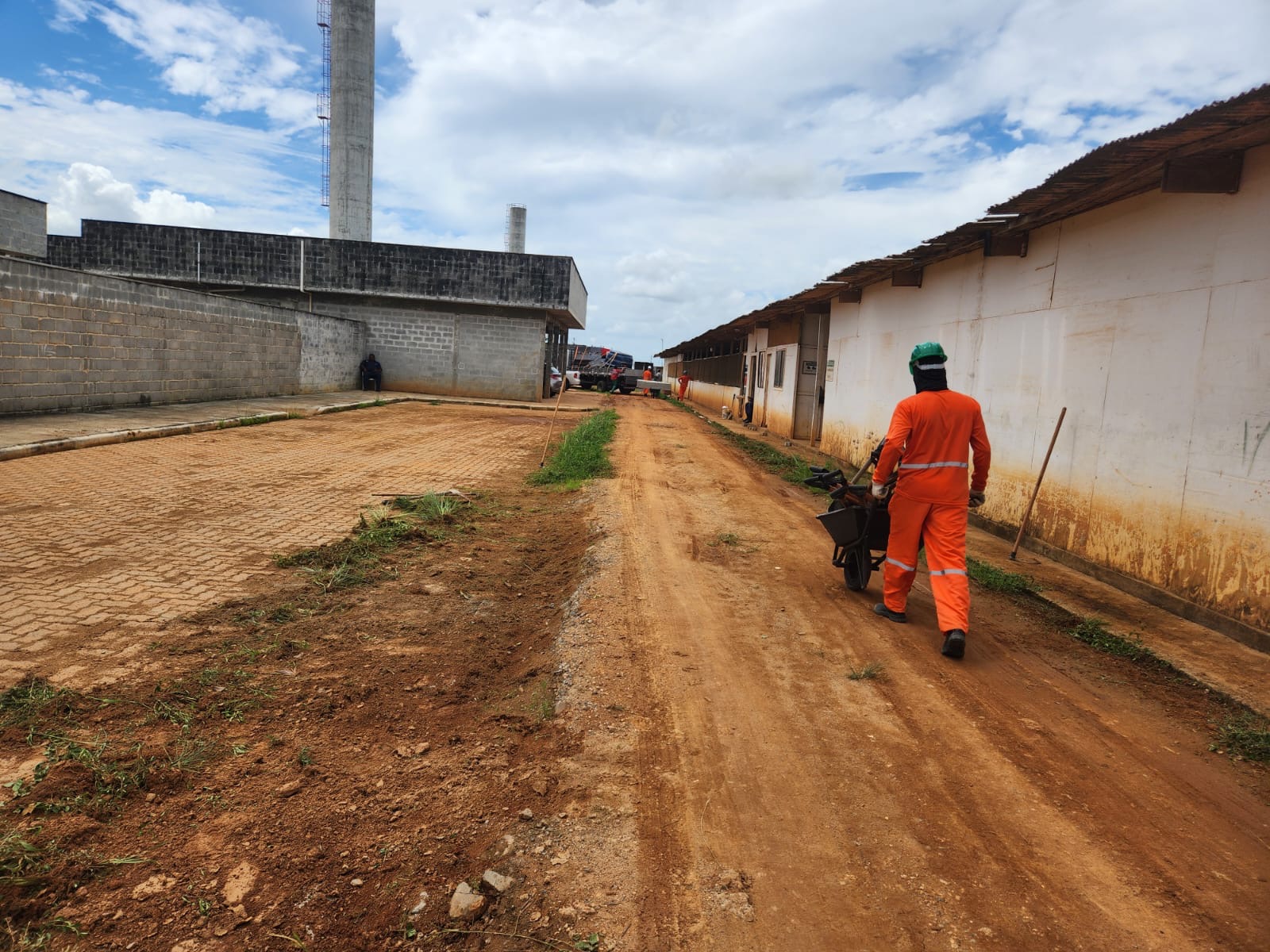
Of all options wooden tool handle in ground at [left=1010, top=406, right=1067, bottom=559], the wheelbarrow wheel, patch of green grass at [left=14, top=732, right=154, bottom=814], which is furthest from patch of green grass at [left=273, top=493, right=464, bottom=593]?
wooden tool handle in ground at [left=1010, top=406, right=1067, bottom=559]

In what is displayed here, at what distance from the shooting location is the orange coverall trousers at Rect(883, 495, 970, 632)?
4.74m

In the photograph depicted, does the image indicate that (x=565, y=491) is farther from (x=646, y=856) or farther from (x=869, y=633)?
(x=646, y=856)

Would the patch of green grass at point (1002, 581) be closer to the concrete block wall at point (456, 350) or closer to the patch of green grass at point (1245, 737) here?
the patch of green grass at point (1245, 737)

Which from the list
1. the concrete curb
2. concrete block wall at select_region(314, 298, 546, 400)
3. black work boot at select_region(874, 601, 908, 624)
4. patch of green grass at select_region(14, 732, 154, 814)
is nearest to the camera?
patch of green grass at select_region(14, 732, 154, 814)

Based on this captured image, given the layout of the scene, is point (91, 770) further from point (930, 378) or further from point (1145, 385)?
point (1145, 385)

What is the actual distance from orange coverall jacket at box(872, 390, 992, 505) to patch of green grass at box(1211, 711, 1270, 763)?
1.80 metres

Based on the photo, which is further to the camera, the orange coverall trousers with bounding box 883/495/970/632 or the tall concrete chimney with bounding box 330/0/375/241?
the tall concrete chimney with bounding box 330/0/375/241

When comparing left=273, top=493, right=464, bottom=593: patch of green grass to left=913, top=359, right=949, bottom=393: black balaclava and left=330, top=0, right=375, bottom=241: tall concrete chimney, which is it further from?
left=330, top=0, right=375, bottom=241: tall concrete chimney

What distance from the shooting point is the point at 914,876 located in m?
2.59

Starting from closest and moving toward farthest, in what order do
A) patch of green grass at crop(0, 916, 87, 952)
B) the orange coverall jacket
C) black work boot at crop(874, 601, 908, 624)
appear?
patch of green grass at crop(0, 916, 87, 952) → the orange coverall jacket → black work boot at crop(874, 601, 908, 624)

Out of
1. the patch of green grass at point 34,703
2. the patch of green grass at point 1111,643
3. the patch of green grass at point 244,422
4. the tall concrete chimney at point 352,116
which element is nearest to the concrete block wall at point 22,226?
the tall concrete chimney at point 352,116

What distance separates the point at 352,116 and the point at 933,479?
30.7 m

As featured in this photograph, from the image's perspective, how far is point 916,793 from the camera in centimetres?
311

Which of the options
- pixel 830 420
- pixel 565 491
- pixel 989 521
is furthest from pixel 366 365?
pixel 989 521
